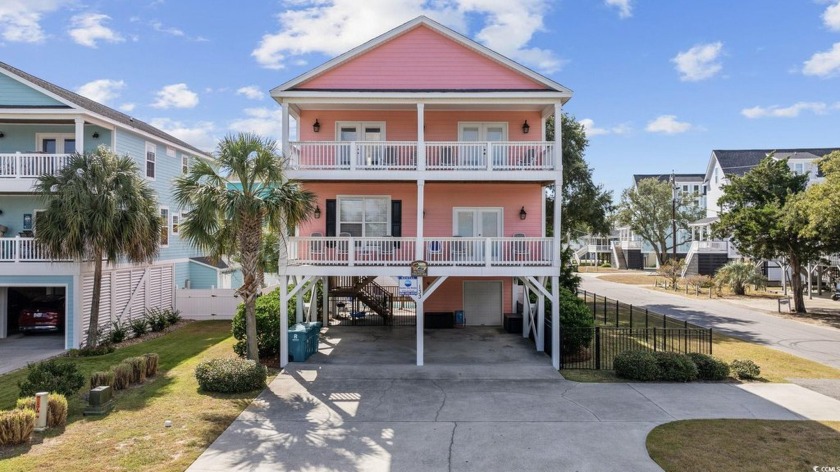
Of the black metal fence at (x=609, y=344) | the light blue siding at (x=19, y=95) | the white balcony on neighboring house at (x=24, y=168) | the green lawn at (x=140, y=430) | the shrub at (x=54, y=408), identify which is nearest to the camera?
the green lawn at (x=140, y=430)

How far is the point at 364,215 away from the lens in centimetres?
1772

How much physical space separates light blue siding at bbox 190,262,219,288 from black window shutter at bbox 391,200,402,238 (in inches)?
551

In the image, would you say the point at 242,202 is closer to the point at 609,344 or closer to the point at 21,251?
the point at 21,251

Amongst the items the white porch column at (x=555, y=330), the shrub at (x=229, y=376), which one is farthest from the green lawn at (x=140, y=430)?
the white porch column at (x=555, y=330)

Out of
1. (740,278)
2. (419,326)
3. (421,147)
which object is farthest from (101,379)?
(740,278)

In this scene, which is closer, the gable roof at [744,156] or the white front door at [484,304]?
the white front door at [484,304]

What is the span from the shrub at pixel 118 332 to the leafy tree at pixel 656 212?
54619mm

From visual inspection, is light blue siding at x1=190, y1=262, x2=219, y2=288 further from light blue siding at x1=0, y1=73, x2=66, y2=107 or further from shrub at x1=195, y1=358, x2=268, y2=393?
shrub at x1=195, y1=358, x2=268, y2=393

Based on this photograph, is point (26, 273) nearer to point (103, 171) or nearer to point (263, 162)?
point (103, 171)

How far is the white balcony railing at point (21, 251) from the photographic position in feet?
52.4

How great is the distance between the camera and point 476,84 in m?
17.0

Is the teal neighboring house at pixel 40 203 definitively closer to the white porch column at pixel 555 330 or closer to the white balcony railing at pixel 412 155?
the white balcony railing at pixel 412 155

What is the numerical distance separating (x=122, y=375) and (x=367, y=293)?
34.5 feet

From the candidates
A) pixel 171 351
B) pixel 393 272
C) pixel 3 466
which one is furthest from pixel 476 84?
pixel 3 466
